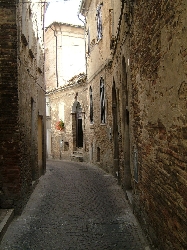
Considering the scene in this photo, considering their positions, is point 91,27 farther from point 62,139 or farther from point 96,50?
point 62,139

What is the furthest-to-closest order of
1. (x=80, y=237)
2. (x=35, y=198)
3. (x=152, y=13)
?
(x=35, y=198)
(x=80, y=237)
(x=152, y=13)

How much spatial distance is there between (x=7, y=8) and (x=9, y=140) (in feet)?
9.97

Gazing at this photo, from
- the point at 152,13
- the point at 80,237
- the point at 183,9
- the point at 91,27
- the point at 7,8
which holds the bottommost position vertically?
the point at 80,237

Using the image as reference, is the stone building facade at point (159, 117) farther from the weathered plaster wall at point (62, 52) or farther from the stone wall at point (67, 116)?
the weathered plaster wall at point (62, 52)

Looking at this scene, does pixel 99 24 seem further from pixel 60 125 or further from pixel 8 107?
pixel 60 125

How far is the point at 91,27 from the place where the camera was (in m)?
16.3

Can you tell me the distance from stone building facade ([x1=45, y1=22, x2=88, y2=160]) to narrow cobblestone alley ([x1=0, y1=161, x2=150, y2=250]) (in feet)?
31.4

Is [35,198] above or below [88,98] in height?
below

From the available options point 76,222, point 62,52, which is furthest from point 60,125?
point 76,222

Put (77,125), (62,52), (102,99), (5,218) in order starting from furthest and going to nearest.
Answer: (62,52), (77,125), (102,99), (5,218)

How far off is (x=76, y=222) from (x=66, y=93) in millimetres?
15173

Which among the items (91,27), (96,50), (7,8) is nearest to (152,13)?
(7,8)

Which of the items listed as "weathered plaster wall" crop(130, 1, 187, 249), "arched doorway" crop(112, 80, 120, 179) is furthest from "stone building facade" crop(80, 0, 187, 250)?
"arched doorway" crop(112, 80, 120, 179)

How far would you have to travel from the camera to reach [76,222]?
6.39 meters
